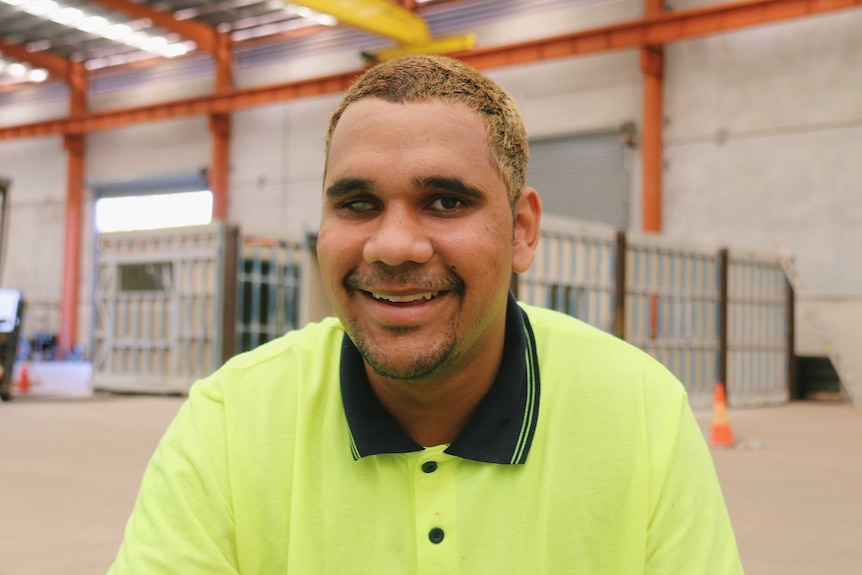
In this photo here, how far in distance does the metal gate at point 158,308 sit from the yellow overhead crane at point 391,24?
18.1 feet

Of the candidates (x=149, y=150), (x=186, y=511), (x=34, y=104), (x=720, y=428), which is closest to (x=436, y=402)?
(x=186, y=511)

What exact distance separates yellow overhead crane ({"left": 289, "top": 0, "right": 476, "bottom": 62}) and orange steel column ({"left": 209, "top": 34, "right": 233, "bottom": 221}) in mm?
5191

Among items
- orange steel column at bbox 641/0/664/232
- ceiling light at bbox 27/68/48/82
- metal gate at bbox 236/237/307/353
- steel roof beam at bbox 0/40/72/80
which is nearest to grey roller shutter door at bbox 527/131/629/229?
orange steel column at bbox 641/0/664/232

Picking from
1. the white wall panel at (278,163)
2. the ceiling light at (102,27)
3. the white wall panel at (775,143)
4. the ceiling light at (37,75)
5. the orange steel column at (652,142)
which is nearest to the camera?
the white wall panel at (775,143)

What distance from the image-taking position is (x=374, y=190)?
1.63m

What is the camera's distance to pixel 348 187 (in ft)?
5.42

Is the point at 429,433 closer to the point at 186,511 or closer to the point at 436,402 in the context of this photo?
the point at 436,402

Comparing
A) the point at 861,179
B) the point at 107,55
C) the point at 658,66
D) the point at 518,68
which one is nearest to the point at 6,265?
the point at 107,55

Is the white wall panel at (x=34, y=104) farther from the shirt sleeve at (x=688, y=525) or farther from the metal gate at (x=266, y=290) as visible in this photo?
the shirt sleeve at (x=688, y=525)

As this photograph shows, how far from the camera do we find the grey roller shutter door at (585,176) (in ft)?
56.6

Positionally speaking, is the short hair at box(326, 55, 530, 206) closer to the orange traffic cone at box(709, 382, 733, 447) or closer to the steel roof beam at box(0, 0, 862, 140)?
the orange traffic cone at box(709, 382, 733, 447)

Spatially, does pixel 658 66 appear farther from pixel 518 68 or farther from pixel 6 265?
pixel 6 265

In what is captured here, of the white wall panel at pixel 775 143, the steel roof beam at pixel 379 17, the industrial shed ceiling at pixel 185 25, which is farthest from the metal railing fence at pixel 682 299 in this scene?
the steel roof beam at pixel 379 17

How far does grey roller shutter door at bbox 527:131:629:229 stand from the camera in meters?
17.2
